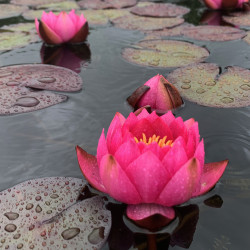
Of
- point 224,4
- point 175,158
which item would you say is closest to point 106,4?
point 224,4

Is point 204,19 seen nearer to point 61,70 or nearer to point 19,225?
point 61,70

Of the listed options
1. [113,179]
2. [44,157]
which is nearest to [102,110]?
[44,157]

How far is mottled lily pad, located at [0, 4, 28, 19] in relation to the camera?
3.10 meters

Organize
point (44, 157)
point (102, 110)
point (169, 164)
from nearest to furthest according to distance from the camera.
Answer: point (169, 164) < point (44, 157) < point (102, 110)

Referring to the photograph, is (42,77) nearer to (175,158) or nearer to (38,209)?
(38,209)

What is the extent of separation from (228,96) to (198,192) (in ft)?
2.66

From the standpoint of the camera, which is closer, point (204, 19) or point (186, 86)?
point (186, 86)

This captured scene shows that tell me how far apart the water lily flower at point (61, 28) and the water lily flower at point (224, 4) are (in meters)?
1.39

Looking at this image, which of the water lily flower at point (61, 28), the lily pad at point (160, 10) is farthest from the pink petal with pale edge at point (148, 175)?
the lily pad at point (160, 10)

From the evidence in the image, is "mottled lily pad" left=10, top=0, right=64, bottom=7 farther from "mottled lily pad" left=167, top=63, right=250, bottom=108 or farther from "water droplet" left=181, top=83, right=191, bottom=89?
"water droplet" left=181, top=83, right=191, bottom=89

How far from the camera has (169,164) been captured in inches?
34.9

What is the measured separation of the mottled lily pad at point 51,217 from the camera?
0.89 m

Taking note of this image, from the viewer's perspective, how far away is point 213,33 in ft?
8.23

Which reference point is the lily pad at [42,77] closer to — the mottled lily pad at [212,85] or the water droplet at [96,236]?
the mottled lily pad at [212,85]
